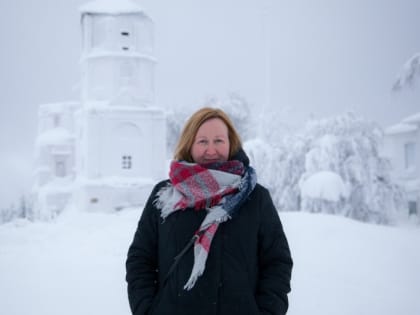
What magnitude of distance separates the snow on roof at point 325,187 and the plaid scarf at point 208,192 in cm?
2010

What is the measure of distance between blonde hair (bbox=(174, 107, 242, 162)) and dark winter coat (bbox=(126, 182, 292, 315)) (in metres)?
0.37

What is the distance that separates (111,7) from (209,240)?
2754 cm

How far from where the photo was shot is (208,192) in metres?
2.68

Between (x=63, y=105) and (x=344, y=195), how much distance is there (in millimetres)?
27268

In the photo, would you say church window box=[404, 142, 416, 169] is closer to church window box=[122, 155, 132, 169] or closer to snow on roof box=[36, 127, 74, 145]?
church window box=[122, 155, 132, 169]

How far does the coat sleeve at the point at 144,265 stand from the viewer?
8.58 feet

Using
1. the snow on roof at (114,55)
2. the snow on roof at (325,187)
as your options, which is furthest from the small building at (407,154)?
the snow on roof at (114,55)

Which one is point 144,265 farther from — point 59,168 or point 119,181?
point 59,168

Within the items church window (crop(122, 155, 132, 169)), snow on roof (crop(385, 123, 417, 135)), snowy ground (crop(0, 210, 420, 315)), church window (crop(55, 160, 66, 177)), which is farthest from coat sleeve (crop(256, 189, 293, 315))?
church window (crop(55, 160, 66, 177))

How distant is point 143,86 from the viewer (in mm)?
27922

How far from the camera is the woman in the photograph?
99.6 inches

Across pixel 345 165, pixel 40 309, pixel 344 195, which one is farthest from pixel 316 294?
pixel 345 165

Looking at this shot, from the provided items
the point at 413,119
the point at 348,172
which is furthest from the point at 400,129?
the point at 348,172

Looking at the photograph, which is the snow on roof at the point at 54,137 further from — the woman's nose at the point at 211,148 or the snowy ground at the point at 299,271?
the woman's nose at the point at 211,148
